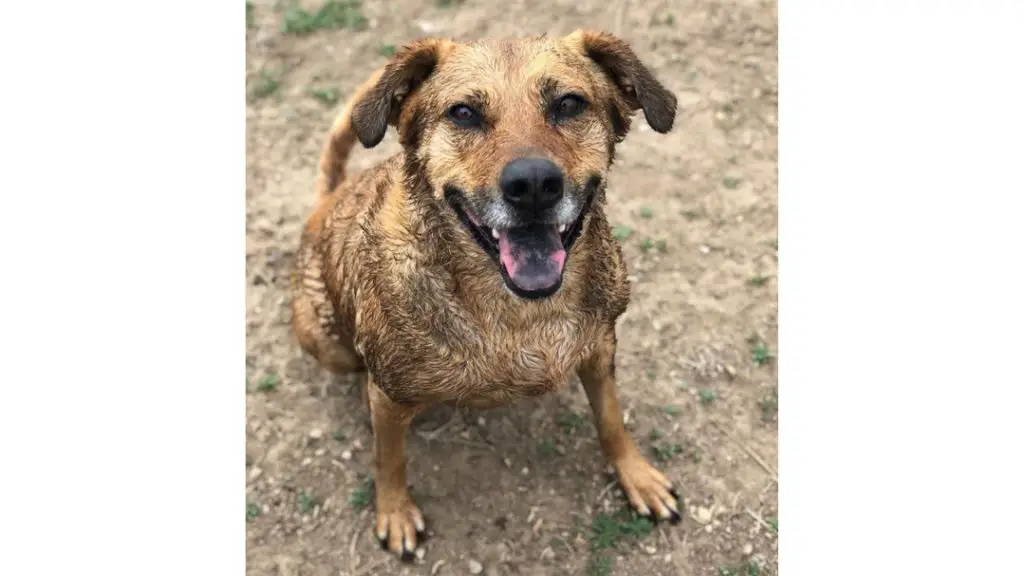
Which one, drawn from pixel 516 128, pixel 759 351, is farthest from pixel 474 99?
pixel 759 351

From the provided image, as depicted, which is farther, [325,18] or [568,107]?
[325,18]

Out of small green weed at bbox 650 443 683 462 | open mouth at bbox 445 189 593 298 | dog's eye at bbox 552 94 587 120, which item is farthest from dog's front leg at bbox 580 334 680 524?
dog's eye at bbox 552 94 587 120

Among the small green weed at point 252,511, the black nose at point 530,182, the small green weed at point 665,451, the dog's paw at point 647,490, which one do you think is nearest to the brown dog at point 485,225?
the black nose at point 530,182

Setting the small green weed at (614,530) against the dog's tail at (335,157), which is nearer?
the small green weed at (614,530)

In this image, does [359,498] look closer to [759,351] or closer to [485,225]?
[485,225]

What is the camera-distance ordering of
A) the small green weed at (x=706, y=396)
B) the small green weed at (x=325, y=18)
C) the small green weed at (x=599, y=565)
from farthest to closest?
the small green weed at (x=325, y=18) < the small green weed at (x=706, y=396) < the small green weed at (x=599, y=565)

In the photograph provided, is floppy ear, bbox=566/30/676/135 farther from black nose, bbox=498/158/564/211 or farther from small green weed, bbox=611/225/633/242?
small green weed, bbox=611/225/633/242

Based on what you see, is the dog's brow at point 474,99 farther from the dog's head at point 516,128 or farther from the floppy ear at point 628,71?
the floppy ear at point 628,71
